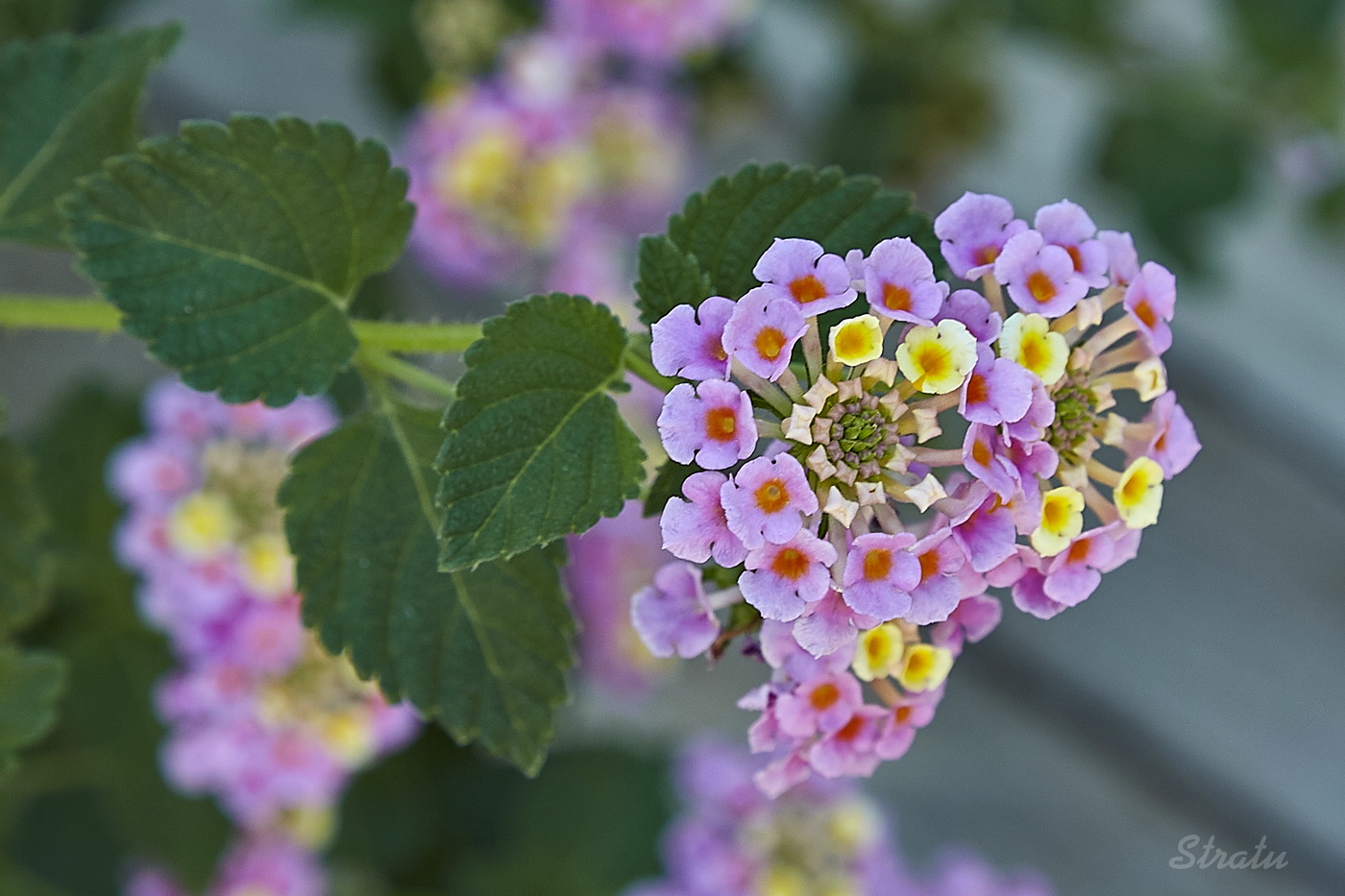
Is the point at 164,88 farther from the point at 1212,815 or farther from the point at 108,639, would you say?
the point at 1212,815

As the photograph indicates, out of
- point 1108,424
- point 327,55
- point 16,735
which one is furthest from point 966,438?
point 327,55

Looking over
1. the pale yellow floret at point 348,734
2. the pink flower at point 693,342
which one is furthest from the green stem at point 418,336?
the pale yellow floret at point 348,734

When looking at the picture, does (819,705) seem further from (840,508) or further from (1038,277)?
(1038,277)

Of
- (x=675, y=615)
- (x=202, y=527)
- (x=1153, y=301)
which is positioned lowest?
(x=202, y=527)

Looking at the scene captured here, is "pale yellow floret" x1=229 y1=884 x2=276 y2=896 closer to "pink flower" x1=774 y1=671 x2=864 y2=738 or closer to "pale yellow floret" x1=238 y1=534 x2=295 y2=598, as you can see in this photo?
"pale yellow floret" x1=238 y1=534 x2=295 y2=598

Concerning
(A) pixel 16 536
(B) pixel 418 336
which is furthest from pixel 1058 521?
(A) pixel 16 536

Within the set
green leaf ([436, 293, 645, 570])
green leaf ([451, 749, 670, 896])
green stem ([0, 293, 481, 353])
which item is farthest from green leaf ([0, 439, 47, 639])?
green leaf ([451, 749, 670, 896])
